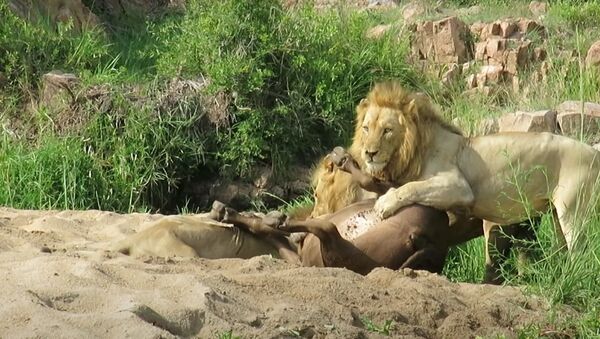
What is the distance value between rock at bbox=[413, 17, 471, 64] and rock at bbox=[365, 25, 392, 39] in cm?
36

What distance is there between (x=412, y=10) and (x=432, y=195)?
30.6 ft

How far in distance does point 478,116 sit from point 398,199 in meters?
4.48

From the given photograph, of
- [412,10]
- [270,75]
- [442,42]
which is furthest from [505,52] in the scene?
[270,75]

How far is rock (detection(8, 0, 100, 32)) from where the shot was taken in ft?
47.1

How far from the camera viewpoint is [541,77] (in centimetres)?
1373

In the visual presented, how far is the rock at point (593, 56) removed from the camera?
1337 cm

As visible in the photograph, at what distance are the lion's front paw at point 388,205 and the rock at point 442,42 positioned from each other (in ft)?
23.1

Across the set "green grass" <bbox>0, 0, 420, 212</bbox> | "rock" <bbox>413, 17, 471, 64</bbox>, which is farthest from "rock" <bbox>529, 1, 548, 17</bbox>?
"green grass" <bbox>0, 0, 420, 212</bbox>

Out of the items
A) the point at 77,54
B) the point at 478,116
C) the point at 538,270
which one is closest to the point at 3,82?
the point at 77,54

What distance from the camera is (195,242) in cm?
782

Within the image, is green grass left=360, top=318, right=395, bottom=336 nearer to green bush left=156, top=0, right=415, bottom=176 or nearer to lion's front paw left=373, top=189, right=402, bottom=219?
lion's front paw left=373, top=189, right=402, bottom=219

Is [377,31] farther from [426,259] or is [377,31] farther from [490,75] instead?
[426,259]


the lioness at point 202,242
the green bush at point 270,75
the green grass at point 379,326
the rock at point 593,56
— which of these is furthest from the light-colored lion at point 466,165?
the rock at point 593,56

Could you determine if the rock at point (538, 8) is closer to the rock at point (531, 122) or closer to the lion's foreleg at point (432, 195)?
the rock at point (531, 122)
